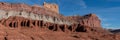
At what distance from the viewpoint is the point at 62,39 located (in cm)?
8069

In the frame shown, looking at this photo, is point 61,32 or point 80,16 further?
point 80,16

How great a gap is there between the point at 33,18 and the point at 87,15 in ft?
175

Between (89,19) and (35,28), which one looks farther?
(89,19)

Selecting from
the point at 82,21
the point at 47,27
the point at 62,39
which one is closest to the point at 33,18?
the point at 47,27

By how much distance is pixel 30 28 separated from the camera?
88062 millimetres

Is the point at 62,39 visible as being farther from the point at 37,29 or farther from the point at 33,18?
the point at 33,18

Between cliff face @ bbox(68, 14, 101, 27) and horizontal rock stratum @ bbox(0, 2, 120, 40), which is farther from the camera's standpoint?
cliff face @ bbox(68, 14, 101, 27)

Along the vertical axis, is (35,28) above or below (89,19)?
below

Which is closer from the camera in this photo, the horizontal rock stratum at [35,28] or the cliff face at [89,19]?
the horizontal rock stratum at [35,28]

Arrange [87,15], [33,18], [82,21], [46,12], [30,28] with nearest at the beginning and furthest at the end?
[30,28] < [33,18] < [46,12] < [82,21] < [87,15]

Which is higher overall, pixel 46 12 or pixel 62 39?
pixel 46 12

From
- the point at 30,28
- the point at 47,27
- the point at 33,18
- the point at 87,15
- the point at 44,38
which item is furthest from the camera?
the point at 87,15

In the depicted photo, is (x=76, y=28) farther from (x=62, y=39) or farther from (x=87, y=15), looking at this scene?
(x=87, y=15)

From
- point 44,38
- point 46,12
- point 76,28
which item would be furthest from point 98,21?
point 44,38
